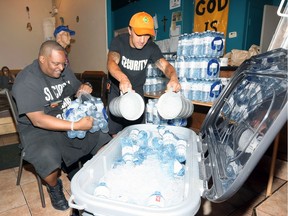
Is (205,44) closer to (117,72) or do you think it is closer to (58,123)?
(117,72)

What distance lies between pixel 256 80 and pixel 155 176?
645mm

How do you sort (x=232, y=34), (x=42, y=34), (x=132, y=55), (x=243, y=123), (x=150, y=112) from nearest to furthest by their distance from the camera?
(x=243, y=123) < (x=132, y=55) < (x=150, y=112) < (x=232, y=34) < (x=42, y=34)

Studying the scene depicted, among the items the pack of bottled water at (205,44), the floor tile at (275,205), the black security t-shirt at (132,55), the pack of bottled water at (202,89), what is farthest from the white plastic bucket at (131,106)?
the floor tile at (275,205)

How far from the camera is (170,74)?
62.4 inches

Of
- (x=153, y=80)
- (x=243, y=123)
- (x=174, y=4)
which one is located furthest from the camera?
(x=174, y=4)

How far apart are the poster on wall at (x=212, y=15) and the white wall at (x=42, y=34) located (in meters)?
1.71

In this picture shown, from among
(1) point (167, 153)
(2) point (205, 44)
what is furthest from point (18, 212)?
(2) point (205, 44)

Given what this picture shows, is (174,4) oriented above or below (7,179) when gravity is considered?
above

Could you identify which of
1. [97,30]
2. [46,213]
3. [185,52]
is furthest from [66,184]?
[97,30]

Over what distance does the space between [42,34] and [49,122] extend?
5.56 metres

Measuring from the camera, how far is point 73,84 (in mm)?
1741

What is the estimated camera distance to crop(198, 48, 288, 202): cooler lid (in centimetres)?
58

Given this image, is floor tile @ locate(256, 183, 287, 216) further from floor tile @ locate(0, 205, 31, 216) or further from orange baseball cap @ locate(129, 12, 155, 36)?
floor tile @ locate(0, 205, 31, 216)

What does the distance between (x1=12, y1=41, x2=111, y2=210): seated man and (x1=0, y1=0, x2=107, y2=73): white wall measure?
2539 millimetres
